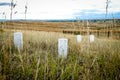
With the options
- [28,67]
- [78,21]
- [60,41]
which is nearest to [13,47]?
[60,41]

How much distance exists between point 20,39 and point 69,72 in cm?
288

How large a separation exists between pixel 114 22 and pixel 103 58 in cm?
105

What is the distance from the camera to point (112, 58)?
534 centimetres

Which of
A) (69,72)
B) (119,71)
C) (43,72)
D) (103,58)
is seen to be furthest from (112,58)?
(43,72)

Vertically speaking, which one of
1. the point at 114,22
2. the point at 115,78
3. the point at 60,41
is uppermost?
the point at 114,22

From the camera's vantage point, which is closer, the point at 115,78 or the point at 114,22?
the point at 115,78

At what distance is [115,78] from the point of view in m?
4.15

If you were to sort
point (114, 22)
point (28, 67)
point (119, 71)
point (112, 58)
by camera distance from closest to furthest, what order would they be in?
point (28, 67), point (119, 71), point (112, 58), point (114, 22)

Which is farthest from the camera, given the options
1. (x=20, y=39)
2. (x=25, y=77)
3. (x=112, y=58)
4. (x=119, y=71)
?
(x=20, y=39)

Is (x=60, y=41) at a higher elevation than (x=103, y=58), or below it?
higher

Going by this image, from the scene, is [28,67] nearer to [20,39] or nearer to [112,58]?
[112,58]

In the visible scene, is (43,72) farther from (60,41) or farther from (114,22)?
(114,22)

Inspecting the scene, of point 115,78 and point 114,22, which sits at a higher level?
point 114,22

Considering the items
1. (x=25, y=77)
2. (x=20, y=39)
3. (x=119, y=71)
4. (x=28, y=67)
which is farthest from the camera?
(x=20, y=39)
